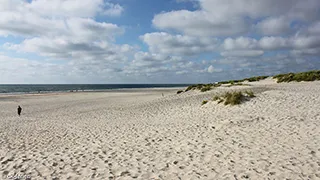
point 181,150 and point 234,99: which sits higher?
point 234,99

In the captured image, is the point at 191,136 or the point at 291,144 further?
the point at 191,136

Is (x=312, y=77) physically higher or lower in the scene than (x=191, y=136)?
higher

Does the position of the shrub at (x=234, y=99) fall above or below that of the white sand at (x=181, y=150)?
above

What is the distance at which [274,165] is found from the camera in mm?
6707

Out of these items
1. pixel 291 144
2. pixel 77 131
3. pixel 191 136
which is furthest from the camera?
pixel 77 131

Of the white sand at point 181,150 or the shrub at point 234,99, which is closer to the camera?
the white sand at point 181,150

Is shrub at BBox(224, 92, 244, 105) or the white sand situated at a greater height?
shrub at BBox(224, 92, 244, 105)

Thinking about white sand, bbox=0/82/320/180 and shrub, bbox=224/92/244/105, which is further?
shrub, bbox=224/92/244/105

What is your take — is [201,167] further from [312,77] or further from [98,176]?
[312,77]

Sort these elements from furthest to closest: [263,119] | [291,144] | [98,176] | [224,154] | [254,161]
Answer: [263,119] → [291,144] → [224,154] → [254,161] → [98,176]

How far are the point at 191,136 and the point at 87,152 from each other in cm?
428

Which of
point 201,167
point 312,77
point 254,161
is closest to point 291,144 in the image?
point 254,161

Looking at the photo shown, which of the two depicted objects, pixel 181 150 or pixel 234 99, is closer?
pixel 181 150

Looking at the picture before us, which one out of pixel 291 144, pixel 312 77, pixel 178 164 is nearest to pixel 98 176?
pixel 178 164
